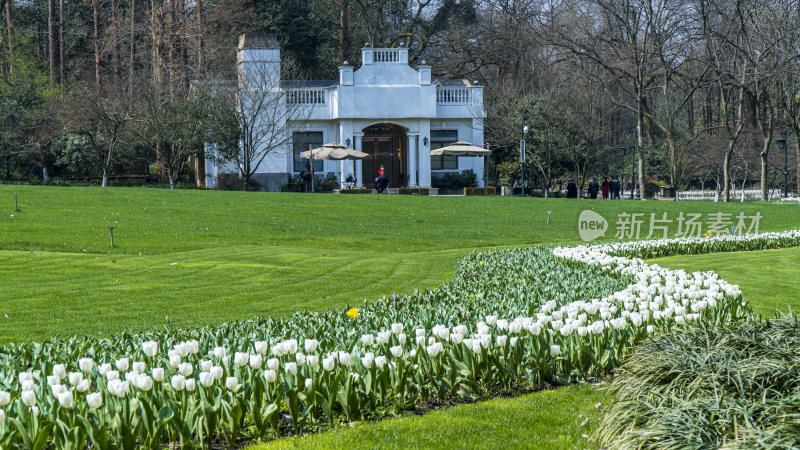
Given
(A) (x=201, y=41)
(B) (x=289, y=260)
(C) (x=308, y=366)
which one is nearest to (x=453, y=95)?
(A) (x=201, y=41)

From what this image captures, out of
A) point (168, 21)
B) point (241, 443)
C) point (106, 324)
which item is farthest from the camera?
point (168, 21)

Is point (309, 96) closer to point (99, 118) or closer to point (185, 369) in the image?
point (99, 118)

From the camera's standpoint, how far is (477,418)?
4.93m

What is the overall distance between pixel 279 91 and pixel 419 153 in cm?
870

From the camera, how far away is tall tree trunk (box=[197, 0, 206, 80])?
3800cm

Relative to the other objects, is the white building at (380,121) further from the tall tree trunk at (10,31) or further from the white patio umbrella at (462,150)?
the tall tree trunk at (10,31)

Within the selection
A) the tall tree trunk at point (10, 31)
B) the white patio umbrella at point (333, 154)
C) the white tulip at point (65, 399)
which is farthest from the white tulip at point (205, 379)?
the tall tree trunk at point (10, 31)

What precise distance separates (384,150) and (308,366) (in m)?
37.6

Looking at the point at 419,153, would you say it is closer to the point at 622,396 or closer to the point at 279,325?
the point at 279,325

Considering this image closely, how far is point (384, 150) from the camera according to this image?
42.2 m

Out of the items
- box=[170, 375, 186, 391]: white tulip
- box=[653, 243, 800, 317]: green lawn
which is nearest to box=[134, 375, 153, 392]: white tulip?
box=[170, 375, 186, 391]: white tulip

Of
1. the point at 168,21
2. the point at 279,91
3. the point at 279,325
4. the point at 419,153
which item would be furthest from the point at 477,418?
the point at 168,21

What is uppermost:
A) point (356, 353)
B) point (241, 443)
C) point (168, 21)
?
point (168, 21)

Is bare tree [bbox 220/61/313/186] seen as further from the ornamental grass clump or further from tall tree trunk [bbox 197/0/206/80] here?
the ornamental grass clump
